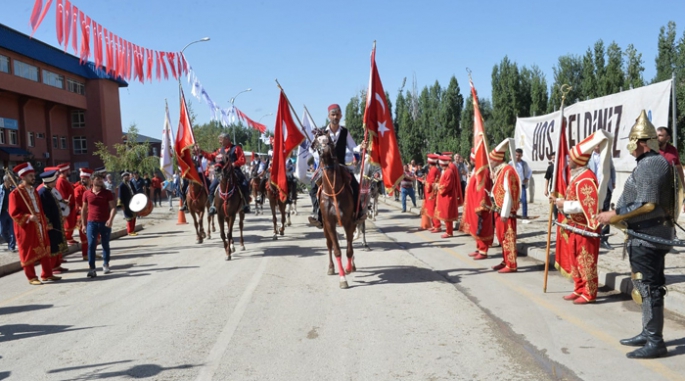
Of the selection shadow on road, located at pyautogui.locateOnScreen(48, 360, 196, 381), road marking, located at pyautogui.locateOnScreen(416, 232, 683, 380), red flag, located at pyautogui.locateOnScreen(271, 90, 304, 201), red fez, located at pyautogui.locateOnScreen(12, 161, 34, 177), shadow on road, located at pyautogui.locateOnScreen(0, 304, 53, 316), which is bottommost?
road marking, located at pyautogui.locateOnScreen(416, 232, 683, 380)

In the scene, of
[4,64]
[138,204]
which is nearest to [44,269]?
[138,204]

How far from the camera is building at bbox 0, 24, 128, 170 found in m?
40.6

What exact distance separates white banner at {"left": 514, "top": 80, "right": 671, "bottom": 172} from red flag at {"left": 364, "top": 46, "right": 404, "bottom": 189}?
807cm

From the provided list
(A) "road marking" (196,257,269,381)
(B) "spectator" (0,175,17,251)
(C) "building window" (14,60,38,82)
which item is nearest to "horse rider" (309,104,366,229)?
(A) "road marking" (196,257,269,381)

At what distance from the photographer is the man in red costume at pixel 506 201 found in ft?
28.3

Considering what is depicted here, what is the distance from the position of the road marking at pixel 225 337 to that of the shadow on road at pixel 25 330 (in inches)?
74.2

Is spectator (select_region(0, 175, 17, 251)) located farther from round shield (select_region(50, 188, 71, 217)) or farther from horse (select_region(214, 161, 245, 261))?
horse (select_region(214, 161, 245, 261))

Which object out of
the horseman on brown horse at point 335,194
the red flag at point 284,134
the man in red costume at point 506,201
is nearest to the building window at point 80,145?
the red flag at point 284,134

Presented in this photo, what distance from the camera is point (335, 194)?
8.81 m

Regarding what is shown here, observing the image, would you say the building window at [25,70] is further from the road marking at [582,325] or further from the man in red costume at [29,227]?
the road marking at [582,325]

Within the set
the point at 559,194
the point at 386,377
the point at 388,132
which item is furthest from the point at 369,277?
the point at 386,377

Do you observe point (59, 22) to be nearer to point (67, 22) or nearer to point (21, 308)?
point (67, 22)

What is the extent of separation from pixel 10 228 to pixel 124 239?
12.1ft

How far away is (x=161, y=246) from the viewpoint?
14703 mm
